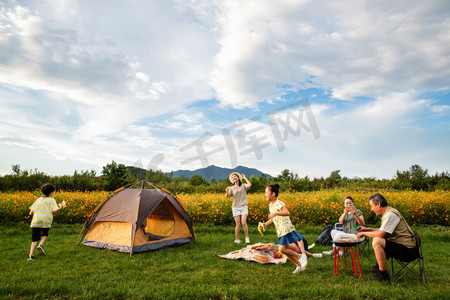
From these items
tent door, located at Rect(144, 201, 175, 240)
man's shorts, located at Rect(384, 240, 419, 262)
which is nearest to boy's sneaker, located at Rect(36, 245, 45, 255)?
tent door, located at Rect(144, 201, 175, 240)

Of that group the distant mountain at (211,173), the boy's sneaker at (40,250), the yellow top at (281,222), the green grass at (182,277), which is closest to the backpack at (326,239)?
the green grass at (182,277)

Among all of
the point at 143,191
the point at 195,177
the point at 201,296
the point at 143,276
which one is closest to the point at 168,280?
the point at 143,276

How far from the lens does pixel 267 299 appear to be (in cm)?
432

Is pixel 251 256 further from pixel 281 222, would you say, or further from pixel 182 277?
pixel 182 277

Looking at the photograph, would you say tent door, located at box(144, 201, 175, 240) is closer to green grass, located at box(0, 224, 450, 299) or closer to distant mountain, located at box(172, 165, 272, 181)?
green grass, located at box(0, 224, 450, 299)

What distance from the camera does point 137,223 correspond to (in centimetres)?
739

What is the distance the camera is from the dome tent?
752 centimetres

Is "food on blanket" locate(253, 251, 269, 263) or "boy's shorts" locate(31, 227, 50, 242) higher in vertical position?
"boy's shorts" locate(31, 227, 50, 242)

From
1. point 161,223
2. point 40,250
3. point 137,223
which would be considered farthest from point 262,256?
point 40,250

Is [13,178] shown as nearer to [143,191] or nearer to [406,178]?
[143,191]

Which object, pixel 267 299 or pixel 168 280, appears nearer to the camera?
pixel 267 299

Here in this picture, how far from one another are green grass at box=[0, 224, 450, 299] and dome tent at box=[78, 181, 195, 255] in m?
0.36

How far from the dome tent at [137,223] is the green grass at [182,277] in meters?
0.36

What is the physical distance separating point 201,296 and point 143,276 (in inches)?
58.6
